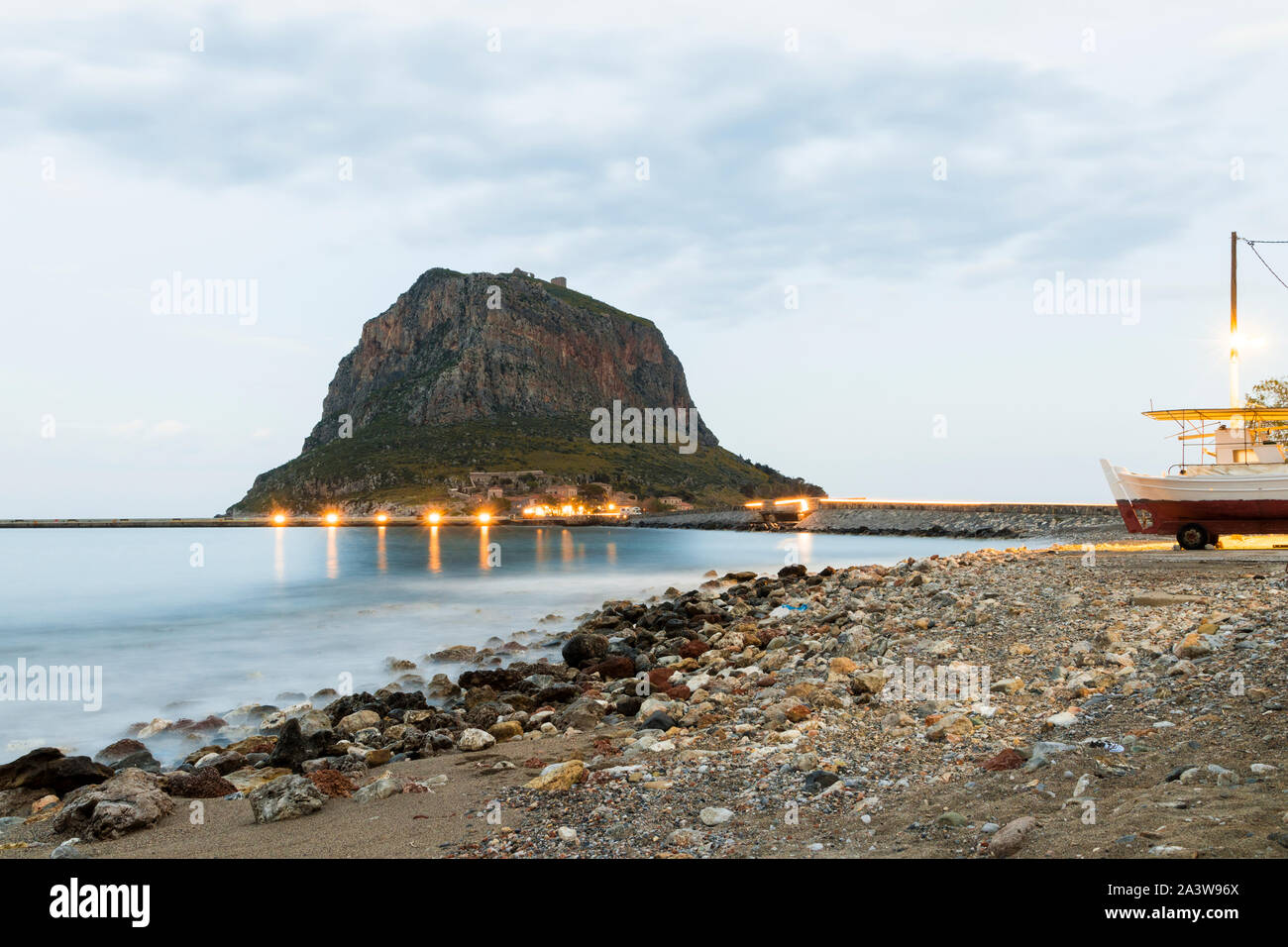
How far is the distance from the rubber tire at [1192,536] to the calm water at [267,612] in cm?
2187

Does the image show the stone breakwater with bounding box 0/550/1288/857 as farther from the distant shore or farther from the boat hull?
the distant shore

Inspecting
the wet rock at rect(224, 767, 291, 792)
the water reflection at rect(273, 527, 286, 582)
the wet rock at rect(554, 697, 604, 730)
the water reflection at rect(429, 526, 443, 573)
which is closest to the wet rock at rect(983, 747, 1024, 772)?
the wet rock at rect(554, 697, 604, 730)

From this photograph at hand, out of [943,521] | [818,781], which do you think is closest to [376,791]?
[818,781]

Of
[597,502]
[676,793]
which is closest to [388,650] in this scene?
[676,793]

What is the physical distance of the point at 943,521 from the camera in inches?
4186

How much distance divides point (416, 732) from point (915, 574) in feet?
47.9

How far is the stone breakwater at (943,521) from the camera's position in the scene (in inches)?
3007

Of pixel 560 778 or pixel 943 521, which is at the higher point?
pixel 560 778

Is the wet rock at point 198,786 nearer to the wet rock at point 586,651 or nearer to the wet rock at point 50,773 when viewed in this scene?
the wet rock at point 50,773

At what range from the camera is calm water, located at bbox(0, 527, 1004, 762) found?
877 inches

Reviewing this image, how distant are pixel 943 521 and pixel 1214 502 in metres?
85.1

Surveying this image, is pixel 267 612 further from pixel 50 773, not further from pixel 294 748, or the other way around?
pixel 294 748

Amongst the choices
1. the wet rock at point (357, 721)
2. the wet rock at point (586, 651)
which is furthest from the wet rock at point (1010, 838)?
the wet rock at point (586, 651)
